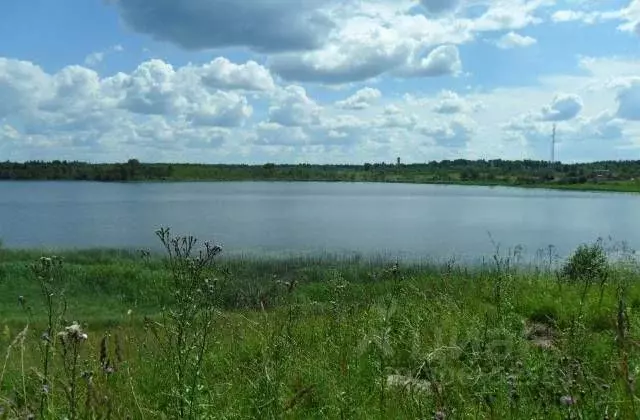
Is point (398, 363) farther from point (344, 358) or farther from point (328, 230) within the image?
point (328, 230)

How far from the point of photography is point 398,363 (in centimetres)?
645

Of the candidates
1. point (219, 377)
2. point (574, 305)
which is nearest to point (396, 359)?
point (219, 377)

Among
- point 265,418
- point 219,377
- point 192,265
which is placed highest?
point 192,265

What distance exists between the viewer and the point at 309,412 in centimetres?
482

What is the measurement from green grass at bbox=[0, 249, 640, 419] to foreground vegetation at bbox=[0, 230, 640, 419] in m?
0.02

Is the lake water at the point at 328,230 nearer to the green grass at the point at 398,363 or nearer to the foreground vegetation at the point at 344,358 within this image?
the green grass at the point at 398,363

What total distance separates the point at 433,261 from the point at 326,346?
25.8m

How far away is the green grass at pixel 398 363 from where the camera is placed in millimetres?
3832

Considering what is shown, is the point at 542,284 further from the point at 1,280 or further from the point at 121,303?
the point at 1,280

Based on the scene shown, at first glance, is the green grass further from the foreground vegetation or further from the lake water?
the lake water

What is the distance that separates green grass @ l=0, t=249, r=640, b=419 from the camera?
383 centimetres

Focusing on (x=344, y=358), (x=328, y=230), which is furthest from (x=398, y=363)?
(x=328, y=230)

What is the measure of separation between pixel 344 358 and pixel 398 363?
107cm

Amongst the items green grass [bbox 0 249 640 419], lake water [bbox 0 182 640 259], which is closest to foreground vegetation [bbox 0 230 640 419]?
green grass [bbox 0 249 640 419]
